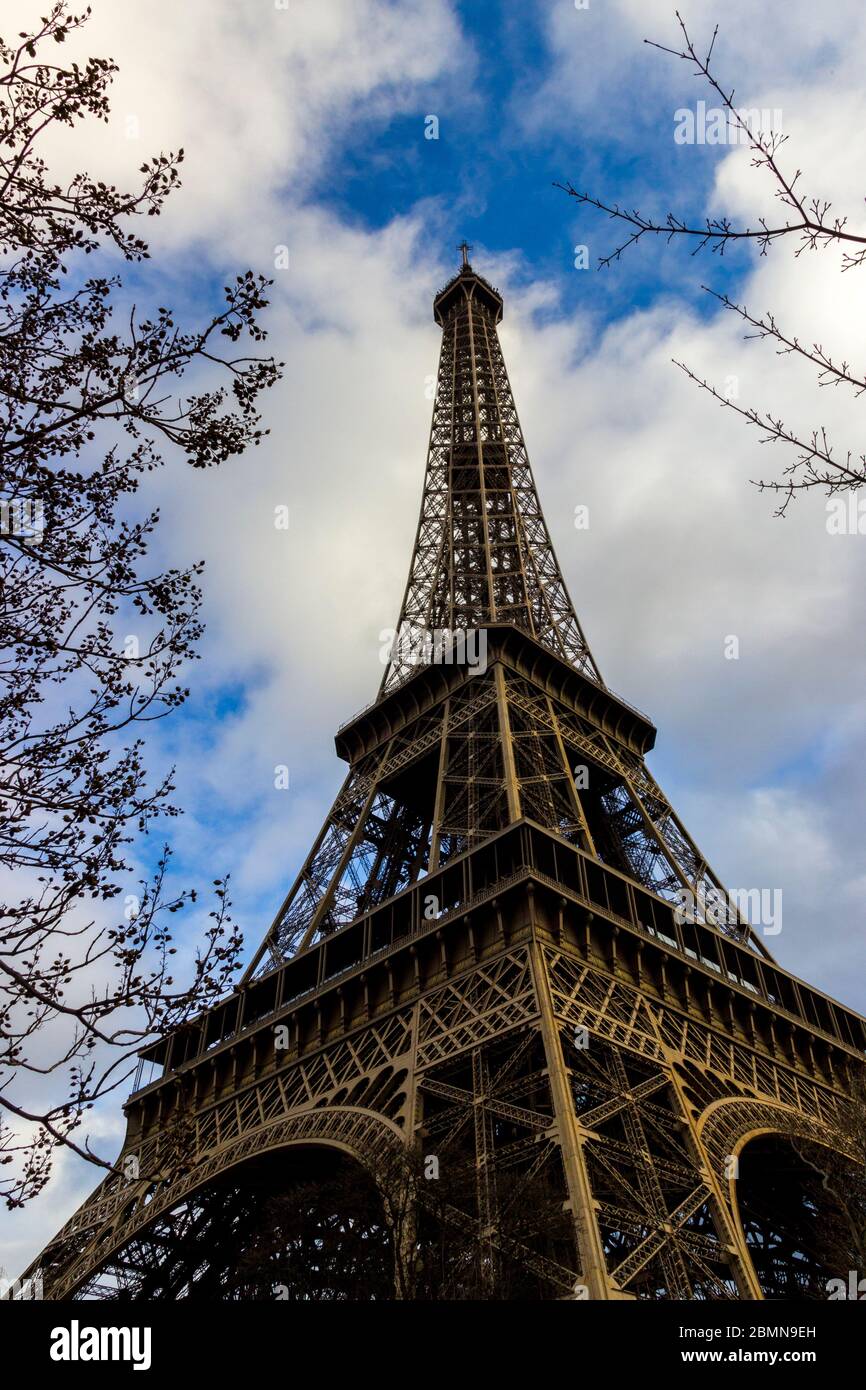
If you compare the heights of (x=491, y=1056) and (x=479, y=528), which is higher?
(x=479, y=528)

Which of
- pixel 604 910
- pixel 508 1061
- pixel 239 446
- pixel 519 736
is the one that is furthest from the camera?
pixel 519 736

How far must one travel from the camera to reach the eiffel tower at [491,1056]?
2042 cm

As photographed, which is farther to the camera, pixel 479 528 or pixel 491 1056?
pixel 479 528

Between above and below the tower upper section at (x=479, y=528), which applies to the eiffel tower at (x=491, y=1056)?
below

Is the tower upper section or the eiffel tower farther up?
the tower upper section

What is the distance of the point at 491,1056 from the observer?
26.3 metres

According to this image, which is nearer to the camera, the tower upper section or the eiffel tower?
the eiffel tower

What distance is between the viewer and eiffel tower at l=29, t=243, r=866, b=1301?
20.4 m

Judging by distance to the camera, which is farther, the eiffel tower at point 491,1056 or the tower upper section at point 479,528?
the tower upper section at point 479,528

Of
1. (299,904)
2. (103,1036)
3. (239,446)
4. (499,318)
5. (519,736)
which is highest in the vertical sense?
(499,318)
